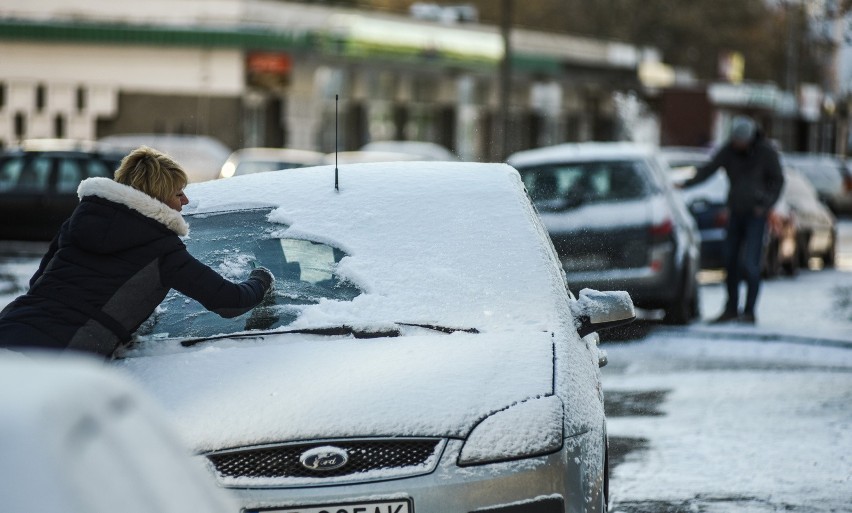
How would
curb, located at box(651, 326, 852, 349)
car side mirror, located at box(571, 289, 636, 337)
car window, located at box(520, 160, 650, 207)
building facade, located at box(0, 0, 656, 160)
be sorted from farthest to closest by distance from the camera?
building facade, located at box(0, 0, 656, 160)
car window, located at box(520, 160, 650, 207)
curb, located at box(651, 326, 852, 349)
car side mirror, located at box(571, 289, 636, 337)

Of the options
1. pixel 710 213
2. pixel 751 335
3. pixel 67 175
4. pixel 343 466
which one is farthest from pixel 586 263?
pixel 67 175

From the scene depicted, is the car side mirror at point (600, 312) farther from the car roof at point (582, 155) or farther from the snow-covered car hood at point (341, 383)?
the car roof at point (582, 155)

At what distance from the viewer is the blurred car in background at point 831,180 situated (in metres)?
43.7

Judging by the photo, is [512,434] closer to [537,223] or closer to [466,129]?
[537,223]

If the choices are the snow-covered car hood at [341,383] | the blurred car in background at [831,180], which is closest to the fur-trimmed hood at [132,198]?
the snow-covered car hood at [341,383]

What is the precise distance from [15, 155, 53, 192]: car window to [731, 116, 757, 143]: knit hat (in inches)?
497

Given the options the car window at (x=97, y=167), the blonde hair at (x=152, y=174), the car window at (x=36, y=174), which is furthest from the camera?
the car window at (x=36, y=174)

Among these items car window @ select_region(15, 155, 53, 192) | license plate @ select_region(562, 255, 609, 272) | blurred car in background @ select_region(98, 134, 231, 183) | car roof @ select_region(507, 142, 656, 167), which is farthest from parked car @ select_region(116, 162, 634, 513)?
blurred car in background @ select_region(98, 134, 231, 183)

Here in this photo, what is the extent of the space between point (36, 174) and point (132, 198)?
65.7 ft

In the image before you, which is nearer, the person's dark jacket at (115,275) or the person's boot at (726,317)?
the person's dark jacket at (115,275)

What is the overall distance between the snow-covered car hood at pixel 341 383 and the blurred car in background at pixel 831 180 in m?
39.2

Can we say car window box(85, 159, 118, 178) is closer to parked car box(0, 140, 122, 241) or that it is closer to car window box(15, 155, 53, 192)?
parked car box(0, 140, 122, 241)

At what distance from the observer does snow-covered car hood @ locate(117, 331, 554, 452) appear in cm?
465

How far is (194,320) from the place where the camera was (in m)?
5.64
